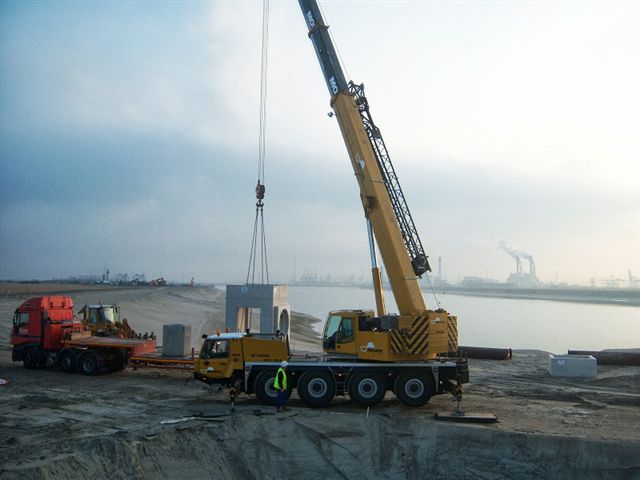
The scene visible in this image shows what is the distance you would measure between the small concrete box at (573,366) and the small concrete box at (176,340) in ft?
47.5

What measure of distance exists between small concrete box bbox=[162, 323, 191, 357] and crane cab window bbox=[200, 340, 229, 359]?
5221 mm

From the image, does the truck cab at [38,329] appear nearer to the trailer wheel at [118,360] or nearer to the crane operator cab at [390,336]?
the trailer wheel at [118,360]

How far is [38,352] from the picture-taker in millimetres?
19672

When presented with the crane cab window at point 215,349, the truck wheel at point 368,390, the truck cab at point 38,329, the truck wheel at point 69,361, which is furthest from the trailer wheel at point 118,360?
the truck wheel at point 368,390

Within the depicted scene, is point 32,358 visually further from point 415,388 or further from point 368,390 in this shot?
point 415,388

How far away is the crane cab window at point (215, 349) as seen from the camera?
14.6 m

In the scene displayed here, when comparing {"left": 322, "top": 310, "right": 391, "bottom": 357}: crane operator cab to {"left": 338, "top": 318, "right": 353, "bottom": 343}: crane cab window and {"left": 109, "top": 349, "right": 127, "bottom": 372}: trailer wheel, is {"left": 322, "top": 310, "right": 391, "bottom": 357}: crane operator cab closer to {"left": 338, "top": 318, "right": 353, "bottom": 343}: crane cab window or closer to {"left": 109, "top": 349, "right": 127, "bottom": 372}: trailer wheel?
{"left": 338, "top": 318, "right": 353, "bottom": 343}: crane cab window

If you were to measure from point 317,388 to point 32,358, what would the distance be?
12.7 m

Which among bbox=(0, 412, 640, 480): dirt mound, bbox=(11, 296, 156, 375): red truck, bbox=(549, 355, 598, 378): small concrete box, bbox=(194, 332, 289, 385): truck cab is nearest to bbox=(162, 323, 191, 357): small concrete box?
bbox=(11, 296, 156, 375): red truck

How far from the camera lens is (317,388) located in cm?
1403

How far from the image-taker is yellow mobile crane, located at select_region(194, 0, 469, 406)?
13758 millimetres

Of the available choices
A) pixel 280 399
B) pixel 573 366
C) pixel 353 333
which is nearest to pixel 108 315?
pixel 280 399

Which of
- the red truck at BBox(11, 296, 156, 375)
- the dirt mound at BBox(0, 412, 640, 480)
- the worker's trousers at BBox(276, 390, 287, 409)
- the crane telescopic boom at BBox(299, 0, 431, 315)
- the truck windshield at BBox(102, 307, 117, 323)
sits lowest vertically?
the dirt mound at BBox(0, 412, 640, 480)

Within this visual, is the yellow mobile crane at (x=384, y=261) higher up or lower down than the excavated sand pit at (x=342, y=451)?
higher up
